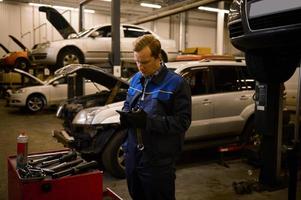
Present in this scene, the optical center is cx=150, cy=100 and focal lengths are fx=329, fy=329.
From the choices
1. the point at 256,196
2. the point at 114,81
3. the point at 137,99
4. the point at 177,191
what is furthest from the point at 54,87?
the point at 137,99

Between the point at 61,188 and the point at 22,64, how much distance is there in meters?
12.4

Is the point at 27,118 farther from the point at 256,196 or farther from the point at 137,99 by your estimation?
the point at 137,99

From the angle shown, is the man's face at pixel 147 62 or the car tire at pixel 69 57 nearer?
the man's face at pixel 147 62

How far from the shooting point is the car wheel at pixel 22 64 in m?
13.7

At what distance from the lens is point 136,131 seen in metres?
2.28

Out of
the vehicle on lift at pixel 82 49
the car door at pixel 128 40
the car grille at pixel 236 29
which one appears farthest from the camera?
the car door at pixel 128 40

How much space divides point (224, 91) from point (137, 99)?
11.4ft

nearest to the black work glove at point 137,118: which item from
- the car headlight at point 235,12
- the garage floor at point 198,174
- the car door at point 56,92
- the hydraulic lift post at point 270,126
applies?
the car headlight at point 235,12

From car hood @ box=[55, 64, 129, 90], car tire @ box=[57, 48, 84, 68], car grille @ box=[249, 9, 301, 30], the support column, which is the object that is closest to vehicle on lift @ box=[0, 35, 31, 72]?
car tire @ box=[57, 48, 84, 68]

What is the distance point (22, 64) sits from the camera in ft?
45.3

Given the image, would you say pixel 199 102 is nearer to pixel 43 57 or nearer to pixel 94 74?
pixel 94 74

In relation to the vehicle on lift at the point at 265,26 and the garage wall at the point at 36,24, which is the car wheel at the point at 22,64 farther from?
the vehicle on lift at the point at 265,26

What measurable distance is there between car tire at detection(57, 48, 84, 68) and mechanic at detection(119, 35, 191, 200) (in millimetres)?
7753

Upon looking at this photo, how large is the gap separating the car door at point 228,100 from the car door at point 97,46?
5096 millimetres
